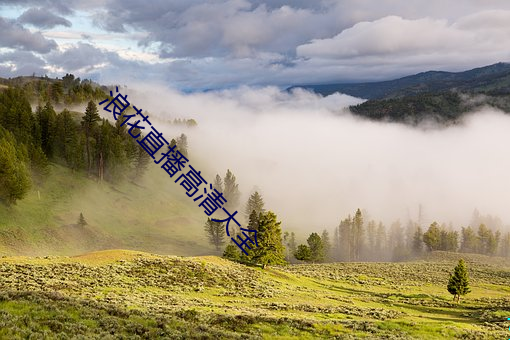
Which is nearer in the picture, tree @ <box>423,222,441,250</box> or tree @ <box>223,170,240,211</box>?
tree @ <box>423,222,441,250</box>

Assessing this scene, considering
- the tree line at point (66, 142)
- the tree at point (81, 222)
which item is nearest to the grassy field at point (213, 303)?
the tree at point (81, 222)

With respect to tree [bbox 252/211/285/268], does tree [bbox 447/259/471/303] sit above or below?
below

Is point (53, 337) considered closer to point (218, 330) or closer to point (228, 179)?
point (218, 330)

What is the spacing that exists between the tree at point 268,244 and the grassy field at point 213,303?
260 centimetres

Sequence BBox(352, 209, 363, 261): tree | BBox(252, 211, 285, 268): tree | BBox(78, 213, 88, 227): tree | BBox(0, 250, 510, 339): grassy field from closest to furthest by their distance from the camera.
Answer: BBox(0, 250, 510, 339): grassy field
BBox(252, 211, 285, 268): tree
BBox(78, 213, 88, 227): tree
BBox(352, 209, 363, 261): tree

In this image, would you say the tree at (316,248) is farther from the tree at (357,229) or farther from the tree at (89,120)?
the tree at (89,120)

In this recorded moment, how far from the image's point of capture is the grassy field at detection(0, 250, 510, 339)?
75.9ft

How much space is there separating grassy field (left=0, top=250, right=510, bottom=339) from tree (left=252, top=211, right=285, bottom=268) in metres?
2.60

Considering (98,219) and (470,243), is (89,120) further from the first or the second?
(470,243)

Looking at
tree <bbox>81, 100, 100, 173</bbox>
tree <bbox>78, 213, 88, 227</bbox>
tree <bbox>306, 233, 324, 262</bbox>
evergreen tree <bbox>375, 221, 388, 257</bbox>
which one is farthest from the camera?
evergreen tree <bbox>375, 221, 388, 257</bbox>

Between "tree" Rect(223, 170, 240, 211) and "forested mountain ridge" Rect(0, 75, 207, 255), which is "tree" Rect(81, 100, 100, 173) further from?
"tree" Rect(223, 170, 240, 211)

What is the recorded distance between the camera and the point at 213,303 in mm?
39406

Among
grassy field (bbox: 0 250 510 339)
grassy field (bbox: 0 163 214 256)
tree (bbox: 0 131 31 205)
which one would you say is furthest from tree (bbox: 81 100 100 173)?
grassy field (bbox: 0 250 510 339)

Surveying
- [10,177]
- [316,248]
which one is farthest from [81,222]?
[316,248]
